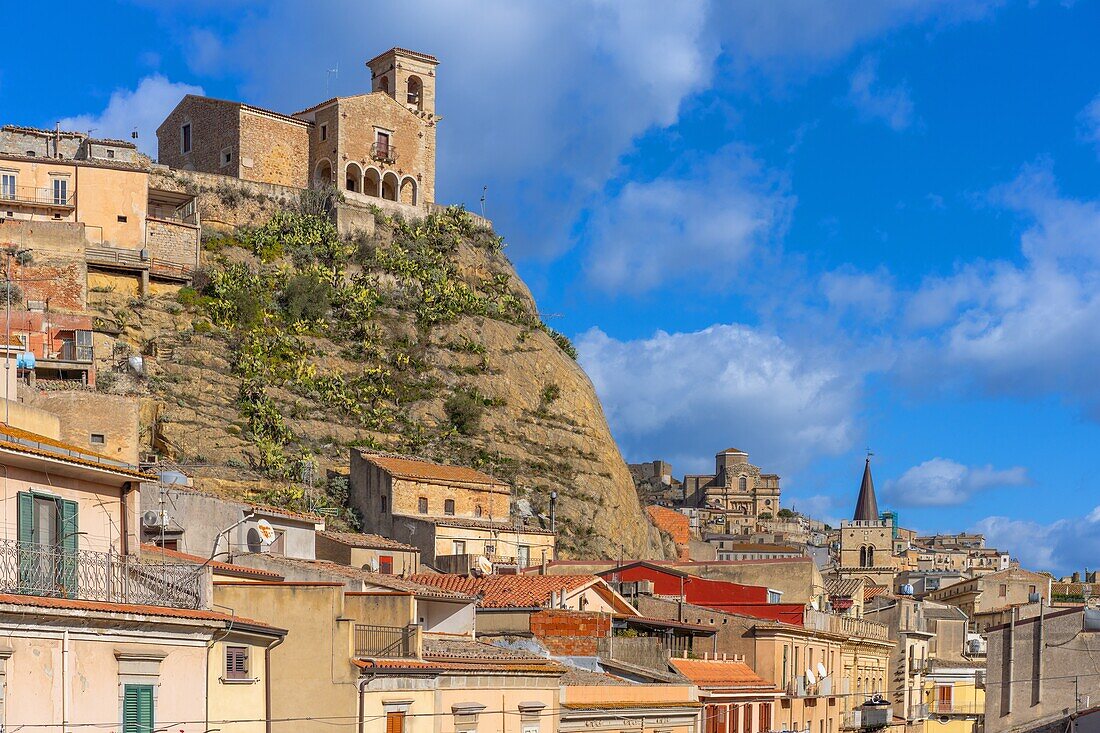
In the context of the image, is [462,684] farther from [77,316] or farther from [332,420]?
[332,420]

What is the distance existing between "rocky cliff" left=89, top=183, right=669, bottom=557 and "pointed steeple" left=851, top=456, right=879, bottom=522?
65038 mm

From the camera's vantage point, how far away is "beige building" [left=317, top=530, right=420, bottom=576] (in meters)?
48.0

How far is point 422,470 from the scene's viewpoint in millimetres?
72500

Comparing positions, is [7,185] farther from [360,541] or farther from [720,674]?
[720,674]

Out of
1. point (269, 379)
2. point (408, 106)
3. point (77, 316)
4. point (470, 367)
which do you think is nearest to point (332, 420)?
point (269, 379)

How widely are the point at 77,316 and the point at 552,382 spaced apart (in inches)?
1379

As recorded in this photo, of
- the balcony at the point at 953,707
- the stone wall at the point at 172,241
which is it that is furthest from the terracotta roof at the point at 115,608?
the stone wall at the point at 172,241

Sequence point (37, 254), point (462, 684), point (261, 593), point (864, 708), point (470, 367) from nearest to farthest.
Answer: point (261, 593) → point (462, 684) → point (864, 708) → point (37, 254) → point (470, 367)

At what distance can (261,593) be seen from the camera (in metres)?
27.2

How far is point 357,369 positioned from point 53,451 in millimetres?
67160

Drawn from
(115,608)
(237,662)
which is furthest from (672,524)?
(115,608)

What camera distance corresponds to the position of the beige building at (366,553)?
157ft

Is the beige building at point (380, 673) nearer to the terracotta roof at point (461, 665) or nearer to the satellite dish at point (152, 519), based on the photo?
the terracotta roof at point (461, 665)

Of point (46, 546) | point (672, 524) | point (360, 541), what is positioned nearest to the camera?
point (46, 546)
